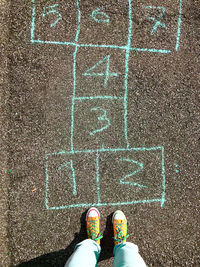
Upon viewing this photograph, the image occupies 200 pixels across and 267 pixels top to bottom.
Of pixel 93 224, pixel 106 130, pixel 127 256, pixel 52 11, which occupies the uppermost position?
pixel 52 11

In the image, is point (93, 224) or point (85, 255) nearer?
point (85, 255)

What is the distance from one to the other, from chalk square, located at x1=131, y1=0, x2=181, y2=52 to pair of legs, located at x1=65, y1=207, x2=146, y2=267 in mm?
2092

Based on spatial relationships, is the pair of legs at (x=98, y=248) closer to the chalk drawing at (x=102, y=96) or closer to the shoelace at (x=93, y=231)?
the shoelace at (x=93, y=231)

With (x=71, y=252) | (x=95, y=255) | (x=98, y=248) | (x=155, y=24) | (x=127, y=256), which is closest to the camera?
(x=127, y=256)

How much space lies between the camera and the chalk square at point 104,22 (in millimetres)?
2746

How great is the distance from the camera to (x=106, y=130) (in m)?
2.76

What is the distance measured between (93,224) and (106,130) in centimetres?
111

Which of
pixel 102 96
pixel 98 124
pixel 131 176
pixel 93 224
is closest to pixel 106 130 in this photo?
pixel 98 124

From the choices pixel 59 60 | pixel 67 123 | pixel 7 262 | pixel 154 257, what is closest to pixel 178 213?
pixel 154 257

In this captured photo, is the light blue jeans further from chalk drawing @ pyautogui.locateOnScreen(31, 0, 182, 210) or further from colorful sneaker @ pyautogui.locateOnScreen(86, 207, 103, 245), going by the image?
chalk drawing @ pyautogui.locateOnScreen(31, 0, 182, 210)

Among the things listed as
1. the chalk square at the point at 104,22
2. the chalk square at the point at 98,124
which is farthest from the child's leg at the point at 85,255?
the chalk square at the point at 104,22

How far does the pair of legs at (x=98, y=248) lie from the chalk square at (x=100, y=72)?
142cm

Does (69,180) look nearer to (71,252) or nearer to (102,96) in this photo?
(71,252)

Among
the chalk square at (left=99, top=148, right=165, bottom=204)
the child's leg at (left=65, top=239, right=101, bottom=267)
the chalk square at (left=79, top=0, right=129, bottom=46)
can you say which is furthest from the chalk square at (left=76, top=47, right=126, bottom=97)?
the child's leg at (left=65, top=239, right=101, bottom=267)
